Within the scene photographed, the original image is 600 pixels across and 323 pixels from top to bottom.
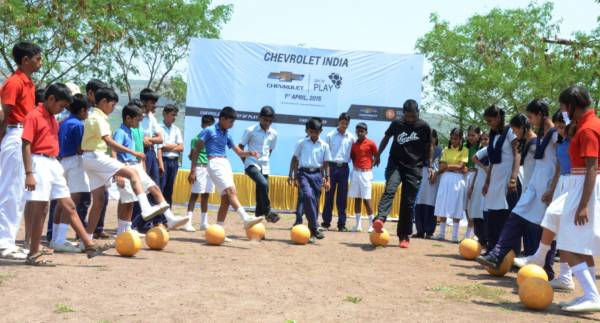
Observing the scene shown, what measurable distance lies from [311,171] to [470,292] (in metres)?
5.36

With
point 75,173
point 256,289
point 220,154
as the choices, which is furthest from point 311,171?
point 256,289

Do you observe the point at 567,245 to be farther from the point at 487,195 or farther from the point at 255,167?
the point at 255,167

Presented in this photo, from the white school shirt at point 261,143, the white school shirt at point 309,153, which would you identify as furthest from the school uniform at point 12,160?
the white school shirt at point 261,143

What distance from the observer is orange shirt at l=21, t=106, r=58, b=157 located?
26.5 ft

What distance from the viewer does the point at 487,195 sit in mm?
10719

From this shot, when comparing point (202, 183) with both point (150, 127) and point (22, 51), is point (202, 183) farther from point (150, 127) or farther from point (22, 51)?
point (22, 51)

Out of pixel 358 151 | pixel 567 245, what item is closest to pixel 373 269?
pixel 567 245

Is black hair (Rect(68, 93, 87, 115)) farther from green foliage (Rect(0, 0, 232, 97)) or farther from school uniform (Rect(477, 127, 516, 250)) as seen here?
green foliage (Rect(0, 0, 232, 97))

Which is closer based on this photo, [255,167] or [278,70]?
[255,167]

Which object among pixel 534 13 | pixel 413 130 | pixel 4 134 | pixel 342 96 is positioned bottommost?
pixel 4 134

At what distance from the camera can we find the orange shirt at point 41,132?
8062 mm

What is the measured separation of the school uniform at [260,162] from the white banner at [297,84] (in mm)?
6066

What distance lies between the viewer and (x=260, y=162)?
13836 millimetres

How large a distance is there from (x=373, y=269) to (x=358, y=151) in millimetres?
6872
